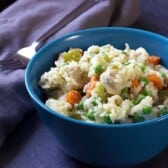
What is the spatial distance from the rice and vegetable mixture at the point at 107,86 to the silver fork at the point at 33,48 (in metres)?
0.14

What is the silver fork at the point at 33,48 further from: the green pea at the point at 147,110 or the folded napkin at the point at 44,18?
the green pea at the point at 147,110

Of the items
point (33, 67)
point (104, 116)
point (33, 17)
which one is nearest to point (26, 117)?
point (33, 67)

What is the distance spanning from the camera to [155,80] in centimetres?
78

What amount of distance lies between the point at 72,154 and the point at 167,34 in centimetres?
49

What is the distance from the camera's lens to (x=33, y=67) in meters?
0.82

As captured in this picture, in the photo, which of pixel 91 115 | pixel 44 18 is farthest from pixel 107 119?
pixel 44 18

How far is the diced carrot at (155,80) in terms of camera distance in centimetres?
78

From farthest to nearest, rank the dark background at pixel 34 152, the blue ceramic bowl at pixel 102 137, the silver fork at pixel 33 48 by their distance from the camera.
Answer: the silver fork at pixel 33 48
the dark background at pixel 34 152
the blue ceramic bowl at pixel 102 137

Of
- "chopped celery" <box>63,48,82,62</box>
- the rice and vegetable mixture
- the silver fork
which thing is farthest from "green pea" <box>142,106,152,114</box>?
the silver fork

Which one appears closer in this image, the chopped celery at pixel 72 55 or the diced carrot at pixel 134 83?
the diced carrot at pixel 134 83

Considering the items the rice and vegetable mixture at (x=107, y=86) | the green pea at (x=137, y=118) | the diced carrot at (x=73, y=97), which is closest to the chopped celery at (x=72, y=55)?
the rice and vegetable mixture at (x=107, y=86)

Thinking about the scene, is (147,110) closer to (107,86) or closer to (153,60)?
(107,86)

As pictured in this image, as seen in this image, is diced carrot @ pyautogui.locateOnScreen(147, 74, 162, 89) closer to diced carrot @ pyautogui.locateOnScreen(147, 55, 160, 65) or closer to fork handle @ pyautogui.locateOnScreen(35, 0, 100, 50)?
diced carrot @ pyautogui.locateOnScreen(147, 55, 160, 65)

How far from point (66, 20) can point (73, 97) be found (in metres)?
0.35
